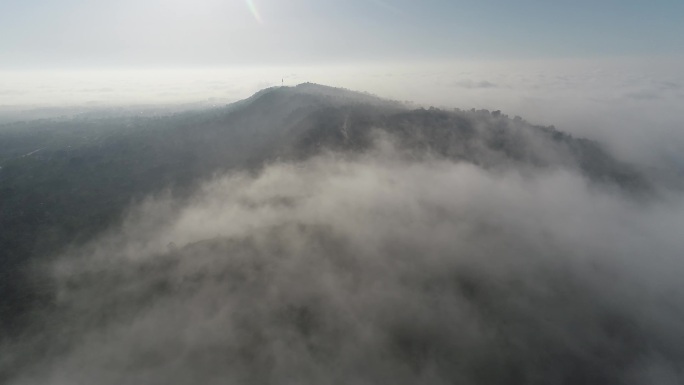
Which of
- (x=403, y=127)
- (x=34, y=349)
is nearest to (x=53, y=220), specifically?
(x=34, y=349)

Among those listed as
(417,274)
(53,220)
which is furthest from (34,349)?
(417,274)

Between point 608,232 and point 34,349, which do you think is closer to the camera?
point 34,349

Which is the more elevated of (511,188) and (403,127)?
(403,127)

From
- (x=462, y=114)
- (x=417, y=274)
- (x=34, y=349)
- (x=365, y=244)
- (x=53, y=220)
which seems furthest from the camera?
(x=462, y=114)

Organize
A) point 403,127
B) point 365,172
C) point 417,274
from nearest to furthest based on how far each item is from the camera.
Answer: point 417,274
point 365,172
point 403,127

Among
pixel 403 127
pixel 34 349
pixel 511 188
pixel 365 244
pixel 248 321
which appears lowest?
pixel 34 349

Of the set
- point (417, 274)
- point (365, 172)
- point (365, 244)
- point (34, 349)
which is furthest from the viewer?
point (365, 172)

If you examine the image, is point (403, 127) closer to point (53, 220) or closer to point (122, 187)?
point (122, 187)

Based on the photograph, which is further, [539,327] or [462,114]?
[462,114]

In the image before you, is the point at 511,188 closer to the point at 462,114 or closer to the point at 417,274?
the point at 462,114
